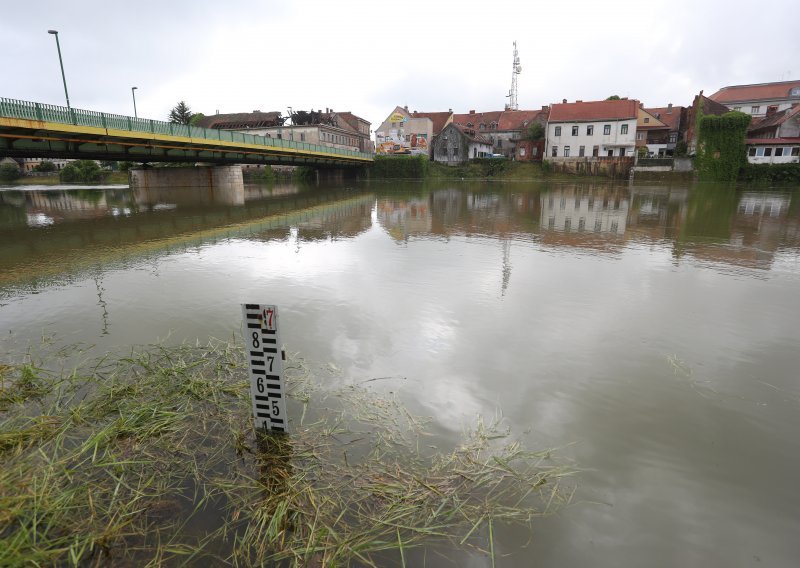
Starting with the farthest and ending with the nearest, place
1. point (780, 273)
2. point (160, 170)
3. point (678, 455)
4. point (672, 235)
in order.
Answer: point (160, 170)
point (672, 235)
point (780, 273)
point (678, 455)

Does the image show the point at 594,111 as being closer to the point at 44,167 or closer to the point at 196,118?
the point at 196,118

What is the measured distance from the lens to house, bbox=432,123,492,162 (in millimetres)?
76938

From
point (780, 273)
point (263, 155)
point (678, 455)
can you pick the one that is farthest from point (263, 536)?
point (263, 155)

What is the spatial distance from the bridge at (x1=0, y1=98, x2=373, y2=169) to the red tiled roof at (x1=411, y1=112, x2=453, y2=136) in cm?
4649

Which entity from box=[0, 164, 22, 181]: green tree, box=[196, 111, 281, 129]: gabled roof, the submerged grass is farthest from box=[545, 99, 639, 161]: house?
box=[0, 164, 22, 181]: green tree

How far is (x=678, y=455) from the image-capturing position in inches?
165

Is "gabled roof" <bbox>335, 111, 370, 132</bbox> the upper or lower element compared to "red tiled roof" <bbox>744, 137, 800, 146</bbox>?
upper

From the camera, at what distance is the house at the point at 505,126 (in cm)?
7956

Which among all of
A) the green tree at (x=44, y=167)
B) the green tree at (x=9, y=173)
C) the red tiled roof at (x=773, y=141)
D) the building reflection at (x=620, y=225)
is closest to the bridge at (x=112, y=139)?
the building reflection at (x=620, y=225)

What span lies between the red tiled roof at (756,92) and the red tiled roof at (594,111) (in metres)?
36.6

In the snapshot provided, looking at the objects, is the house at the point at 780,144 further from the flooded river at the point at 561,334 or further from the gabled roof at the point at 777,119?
the flooded river at the point at 561,334

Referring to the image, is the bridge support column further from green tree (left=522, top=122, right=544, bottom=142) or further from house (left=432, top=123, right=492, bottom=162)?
green tree (left=522, top=122, right=544, bottom=142)

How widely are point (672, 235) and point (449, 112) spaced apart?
7839cm

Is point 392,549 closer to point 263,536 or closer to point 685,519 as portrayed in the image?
point 263,536
